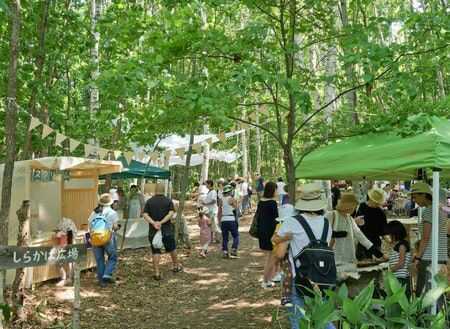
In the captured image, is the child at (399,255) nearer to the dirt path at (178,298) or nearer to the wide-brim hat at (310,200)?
the wide-brim hat at (310,200)

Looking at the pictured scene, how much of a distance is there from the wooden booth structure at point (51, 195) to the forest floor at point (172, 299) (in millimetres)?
703

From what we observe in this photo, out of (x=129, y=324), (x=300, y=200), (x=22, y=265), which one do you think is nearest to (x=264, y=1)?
(x=300, y=200)

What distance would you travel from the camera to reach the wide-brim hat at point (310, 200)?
448 cm

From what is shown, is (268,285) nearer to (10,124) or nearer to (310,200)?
(310,200)

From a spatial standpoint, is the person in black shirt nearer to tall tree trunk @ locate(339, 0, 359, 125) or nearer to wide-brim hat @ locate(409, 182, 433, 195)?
tall tree trunk @ locate(339, 0, 359, 125)

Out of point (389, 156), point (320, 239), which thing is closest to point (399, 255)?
point (389, 156)

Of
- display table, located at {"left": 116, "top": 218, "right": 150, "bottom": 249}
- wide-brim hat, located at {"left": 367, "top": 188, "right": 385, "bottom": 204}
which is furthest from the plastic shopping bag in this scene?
wide-brim hat, located at {"left": 367, "top": 188, "right": 385, "bottom": 204}

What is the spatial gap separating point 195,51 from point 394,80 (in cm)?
226

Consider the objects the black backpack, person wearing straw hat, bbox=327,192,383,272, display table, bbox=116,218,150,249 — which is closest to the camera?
the black backpack

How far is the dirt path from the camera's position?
6738 millimetres

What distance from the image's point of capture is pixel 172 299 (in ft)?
26.2

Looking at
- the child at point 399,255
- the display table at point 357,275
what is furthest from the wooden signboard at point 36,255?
the child at point 399,255

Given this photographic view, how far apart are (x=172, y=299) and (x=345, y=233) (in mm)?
3518

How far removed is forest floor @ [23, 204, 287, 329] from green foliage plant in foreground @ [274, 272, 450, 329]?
2209 millimetres
